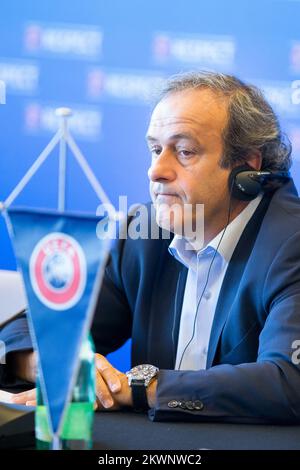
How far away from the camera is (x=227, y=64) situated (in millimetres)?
2680

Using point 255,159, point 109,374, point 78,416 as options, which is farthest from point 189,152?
point 78,416

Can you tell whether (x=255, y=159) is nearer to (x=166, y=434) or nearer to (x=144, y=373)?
(x=144, y=373)

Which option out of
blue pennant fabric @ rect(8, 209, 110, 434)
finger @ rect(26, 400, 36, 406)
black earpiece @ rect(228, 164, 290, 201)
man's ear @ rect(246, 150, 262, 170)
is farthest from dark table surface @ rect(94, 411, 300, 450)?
man's ear @ rect(246, 150, 262, 170)

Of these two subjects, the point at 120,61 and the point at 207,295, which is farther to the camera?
the point at 120,61

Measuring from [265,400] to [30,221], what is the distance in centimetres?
62

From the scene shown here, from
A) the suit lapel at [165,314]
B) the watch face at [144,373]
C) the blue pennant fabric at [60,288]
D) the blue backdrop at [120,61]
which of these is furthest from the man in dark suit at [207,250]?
the blue backdrop at [120,61]

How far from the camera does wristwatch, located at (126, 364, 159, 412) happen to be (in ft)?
4.60

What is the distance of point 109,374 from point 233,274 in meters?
0.43

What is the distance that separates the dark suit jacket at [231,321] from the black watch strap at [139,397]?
4 centimetres

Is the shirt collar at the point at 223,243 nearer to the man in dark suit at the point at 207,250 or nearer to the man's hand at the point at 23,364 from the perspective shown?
the man in dark suit at the point at 207,250

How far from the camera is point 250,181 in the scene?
183 centimetres
